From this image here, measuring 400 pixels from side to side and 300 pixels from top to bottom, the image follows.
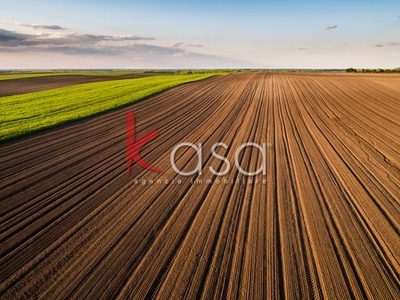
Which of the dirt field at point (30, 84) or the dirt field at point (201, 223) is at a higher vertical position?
the dirt field at point (201, 223)

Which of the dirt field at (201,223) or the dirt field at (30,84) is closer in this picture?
the dirt field at (201,223)

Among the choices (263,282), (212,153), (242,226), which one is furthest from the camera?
(212,153)

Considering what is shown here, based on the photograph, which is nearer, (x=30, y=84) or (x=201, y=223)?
(x=201, y=223)

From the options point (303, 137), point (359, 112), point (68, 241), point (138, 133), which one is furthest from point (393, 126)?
point (68, 241)

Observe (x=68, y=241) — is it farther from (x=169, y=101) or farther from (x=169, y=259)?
(x=169, y=101)

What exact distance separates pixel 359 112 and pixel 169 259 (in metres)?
17.5

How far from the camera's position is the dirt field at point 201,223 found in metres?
4.49

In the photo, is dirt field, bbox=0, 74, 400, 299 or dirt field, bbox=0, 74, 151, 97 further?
dirt field, bbox=0, 74, 151, 97

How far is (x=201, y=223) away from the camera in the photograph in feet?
20.0

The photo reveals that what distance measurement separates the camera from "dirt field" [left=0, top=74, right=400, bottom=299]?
14.7 feet

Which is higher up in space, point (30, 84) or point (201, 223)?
point (201, 223)

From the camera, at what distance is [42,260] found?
4996 millimetres

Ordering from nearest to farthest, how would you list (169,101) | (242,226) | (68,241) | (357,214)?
(68,241), (242,226), (357,214), (169,101)

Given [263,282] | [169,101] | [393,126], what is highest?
[263,282]
